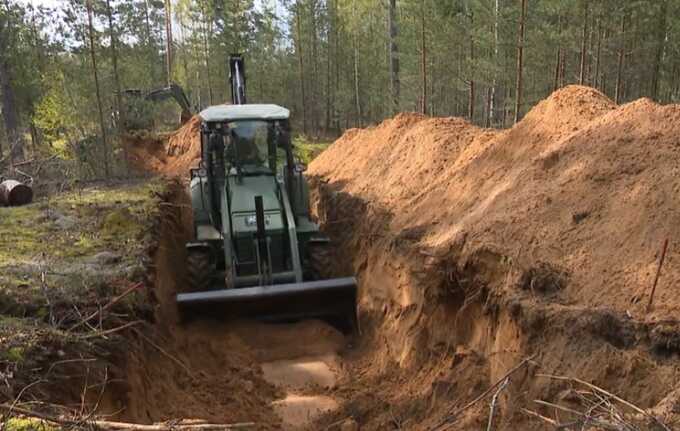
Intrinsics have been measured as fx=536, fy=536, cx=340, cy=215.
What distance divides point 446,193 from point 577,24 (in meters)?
19.5

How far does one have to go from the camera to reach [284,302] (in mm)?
8188

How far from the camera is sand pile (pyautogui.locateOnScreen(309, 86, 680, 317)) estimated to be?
16.4ft

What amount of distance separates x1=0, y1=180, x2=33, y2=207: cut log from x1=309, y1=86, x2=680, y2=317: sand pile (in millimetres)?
7555

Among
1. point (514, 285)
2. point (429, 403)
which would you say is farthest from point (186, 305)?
point (514, 285)

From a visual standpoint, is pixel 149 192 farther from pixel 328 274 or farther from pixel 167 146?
pixel 167 146

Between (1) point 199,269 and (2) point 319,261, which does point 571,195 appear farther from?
(1) point 199,269

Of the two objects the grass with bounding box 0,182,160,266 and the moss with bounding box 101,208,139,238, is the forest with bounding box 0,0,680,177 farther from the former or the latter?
the moss with bounding box 101,208,139,238

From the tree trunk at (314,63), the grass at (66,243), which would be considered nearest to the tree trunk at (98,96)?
the grass at (66,243)

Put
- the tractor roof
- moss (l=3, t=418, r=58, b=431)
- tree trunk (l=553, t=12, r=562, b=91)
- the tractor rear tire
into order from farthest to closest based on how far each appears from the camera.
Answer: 1. tree trunk (l=553, t=12, r=562, b=91)
2. the tractor roof
3. the tractor rear tire
4. moss (l=3, t=418, r=58, b=431)

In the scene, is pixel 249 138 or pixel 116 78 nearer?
pixel 249 138

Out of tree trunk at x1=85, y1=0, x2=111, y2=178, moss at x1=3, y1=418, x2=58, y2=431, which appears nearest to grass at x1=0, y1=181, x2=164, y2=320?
moss at x1=3, y1=418, x2=58, y2=431

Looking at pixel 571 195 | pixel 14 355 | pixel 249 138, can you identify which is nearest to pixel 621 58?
pixel 249 138

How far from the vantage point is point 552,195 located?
650 cm

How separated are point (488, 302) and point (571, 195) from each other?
1.76 metres
